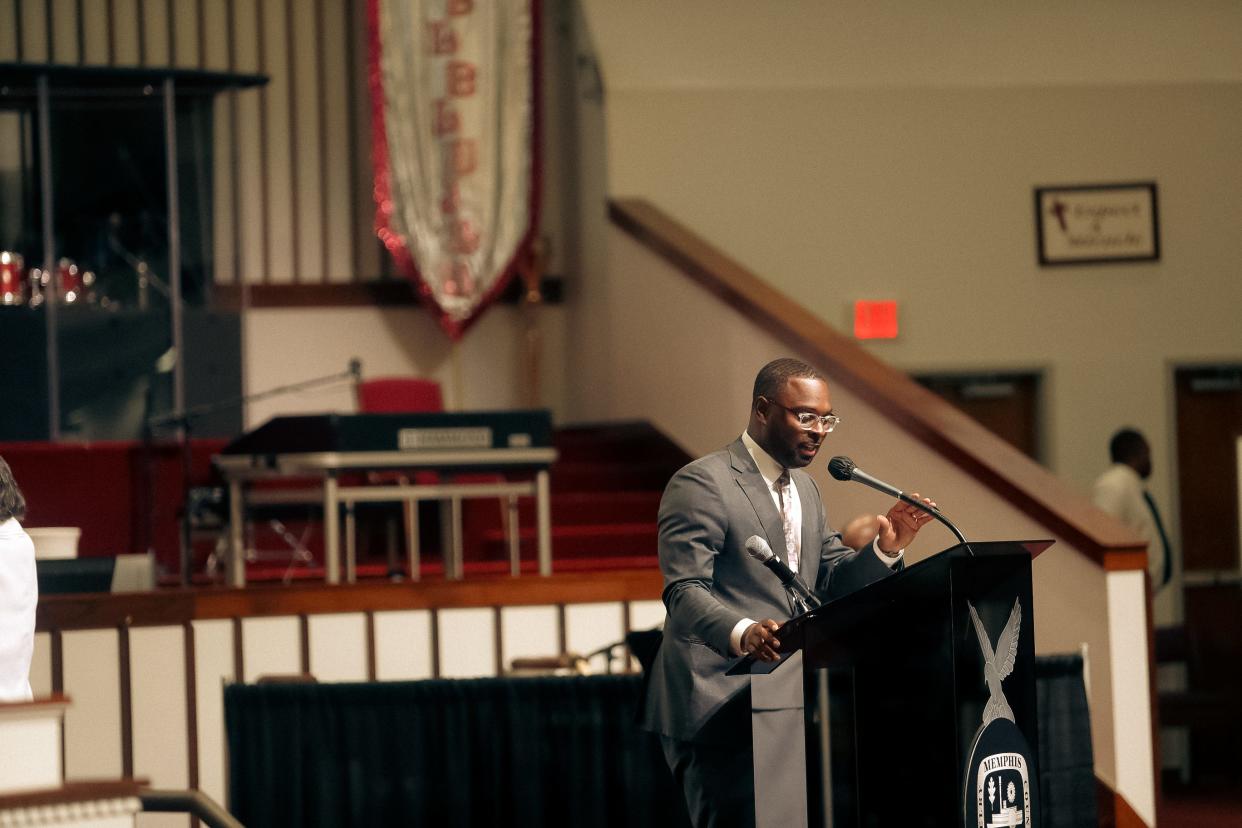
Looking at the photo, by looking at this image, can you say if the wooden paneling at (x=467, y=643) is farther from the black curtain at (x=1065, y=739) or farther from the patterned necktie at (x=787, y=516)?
the patterned necktie at (x=787, y=516)

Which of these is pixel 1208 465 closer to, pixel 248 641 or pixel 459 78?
pixel 459 78

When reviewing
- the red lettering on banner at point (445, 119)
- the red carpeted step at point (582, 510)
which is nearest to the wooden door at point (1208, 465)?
the red carpeted step at point (582, 510)

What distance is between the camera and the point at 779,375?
3211mm

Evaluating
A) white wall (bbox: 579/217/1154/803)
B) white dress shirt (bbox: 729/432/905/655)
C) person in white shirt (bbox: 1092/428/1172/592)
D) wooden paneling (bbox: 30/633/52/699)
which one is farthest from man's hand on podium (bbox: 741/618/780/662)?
person in white shirt (bbox: 1092/428/1172/592)

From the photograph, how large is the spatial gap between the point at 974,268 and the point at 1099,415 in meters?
0.95

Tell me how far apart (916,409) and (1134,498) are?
1528 millimetres

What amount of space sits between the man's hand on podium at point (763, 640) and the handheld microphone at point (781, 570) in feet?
0.33

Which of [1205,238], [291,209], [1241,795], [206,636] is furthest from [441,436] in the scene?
[1205,238]

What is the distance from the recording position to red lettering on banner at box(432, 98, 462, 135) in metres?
9.24

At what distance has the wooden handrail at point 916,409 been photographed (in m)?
5.37

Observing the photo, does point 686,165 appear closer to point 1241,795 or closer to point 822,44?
point 822,44

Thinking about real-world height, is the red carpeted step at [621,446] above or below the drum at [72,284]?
below

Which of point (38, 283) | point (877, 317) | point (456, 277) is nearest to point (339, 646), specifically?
point (38, 283)

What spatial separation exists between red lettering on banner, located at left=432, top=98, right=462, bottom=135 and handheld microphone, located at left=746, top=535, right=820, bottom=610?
21.0 ft
